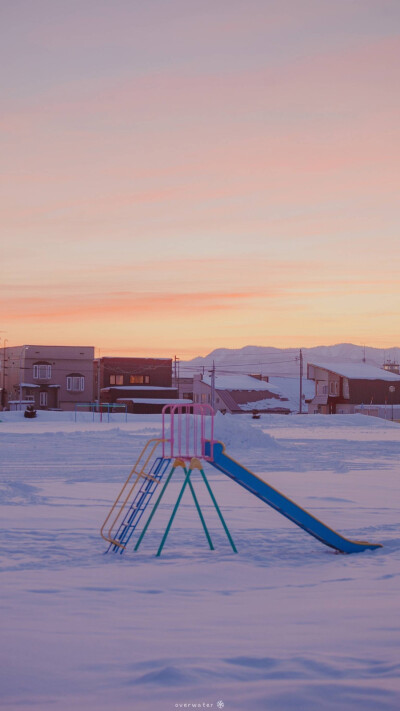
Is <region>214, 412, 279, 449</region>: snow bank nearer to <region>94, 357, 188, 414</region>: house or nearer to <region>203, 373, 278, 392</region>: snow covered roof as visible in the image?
<region>94, 357, 188, 414</region>: house

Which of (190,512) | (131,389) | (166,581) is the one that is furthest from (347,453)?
(131,389)

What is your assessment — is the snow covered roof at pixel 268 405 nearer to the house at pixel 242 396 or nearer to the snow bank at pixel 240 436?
the house at pixel 242 396

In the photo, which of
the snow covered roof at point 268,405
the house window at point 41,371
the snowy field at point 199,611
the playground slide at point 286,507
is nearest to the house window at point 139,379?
the house window at point 41,371

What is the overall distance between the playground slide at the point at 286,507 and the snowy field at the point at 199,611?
0.20m

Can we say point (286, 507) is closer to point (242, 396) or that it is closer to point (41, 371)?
point (41, 371)

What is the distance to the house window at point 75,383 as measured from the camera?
78062 millimetres

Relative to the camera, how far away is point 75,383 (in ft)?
257

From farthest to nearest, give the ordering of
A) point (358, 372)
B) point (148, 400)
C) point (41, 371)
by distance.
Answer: point (41, 371) → point (148, 400) → point (358, 372)

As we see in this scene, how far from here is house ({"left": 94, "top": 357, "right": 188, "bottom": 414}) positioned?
7969 centimetres

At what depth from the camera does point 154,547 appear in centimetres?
957

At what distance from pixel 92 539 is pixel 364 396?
65682mm

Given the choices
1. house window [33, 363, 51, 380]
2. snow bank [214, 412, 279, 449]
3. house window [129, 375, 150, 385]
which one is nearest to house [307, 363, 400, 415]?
house window [129, 375, 150, 385]

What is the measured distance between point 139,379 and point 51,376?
966cm

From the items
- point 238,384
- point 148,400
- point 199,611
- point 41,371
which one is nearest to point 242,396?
point 238,384
